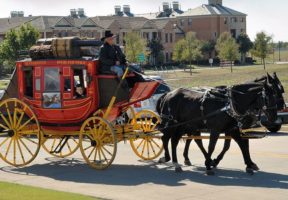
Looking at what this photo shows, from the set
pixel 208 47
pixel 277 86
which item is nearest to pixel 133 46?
pixel 208 47

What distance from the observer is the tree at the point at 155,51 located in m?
108

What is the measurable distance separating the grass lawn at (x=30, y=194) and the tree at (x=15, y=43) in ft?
198

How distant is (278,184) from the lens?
41.7 feet

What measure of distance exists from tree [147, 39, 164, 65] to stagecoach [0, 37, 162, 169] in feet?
299

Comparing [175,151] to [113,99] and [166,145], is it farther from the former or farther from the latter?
[113,99]

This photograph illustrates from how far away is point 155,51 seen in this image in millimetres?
109438

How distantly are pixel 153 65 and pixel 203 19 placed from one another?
29726mm

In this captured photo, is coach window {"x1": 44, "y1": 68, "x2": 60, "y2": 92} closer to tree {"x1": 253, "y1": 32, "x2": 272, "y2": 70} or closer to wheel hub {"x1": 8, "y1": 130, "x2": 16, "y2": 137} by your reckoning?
wheel hub {"x1": 8, "y1": 130, "x2": 16, "y2": 137}

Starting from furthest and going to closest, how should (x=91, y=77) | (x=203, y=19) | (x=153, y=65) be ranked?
(x=203, y=19) → (x=153, y=65) → (x=91, y=77)

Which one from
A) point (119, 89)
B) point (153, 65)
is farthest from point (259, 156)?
point (153, 65)

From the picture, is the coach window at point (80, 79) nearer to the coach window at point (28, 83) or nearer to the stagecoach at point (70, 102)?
the stagecoach at point (70, 102)

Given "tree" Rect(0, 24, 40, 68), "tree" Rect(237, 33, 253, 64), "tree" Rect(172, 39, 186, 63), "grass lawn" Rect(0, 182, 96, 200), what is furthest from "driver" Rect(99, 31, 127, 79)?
"tree" Rect(237, 33, 253, 64)

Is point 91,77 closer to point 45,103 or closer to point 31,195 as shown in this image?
point 45,103

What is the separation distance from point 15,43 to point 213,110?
61147 mm
